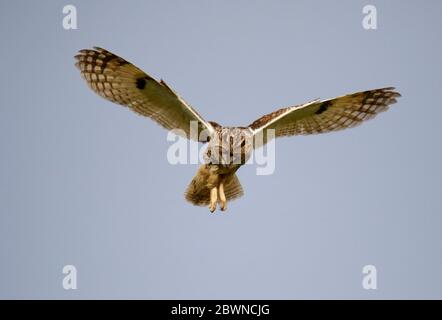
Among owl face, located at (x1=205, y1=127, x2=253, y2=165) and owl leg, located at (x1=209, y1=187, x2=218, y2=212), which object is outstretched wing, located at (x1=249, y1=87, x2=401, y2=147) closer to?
owl face, located at (x1=205, y1=127, x2=253, y2=165)

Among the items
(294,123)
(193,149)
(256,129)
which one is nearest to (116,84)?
(193,149)

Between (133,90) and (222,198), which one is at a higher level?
(133,90)

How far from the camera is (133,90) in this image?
357 inches

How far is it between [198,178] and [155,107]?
3.96 ft

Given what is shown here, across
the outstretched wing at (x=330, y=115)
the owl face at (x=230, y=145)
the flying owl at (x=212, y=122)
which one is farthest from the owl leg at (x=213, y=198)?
the outstretched wing at (x=330, y=115)

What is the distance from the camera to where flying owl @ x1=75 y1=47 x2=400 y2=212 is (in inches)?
344

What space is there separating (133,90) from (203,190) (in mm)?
1874

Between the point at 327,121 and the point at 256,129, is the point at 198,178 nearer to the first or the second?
the point at 256,129

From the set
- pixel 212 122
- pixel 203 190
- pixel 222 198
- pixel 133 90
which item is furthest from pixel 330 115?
pixel 133 90

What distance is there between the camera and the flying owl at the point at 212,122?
28.7ft

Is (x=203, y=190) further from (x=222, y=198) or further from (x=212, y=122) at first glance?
(x=212, y=122)

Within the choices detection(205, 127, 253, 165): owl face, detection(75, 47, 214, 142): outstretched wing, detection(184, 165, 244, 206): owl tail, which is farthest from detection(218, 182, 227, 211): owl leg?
detection(75, 47, 214, 142): outstretched wing

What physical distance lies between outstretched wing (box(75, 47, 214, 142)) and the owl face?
9.7 inches

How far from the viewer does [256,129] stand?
9.09 m
